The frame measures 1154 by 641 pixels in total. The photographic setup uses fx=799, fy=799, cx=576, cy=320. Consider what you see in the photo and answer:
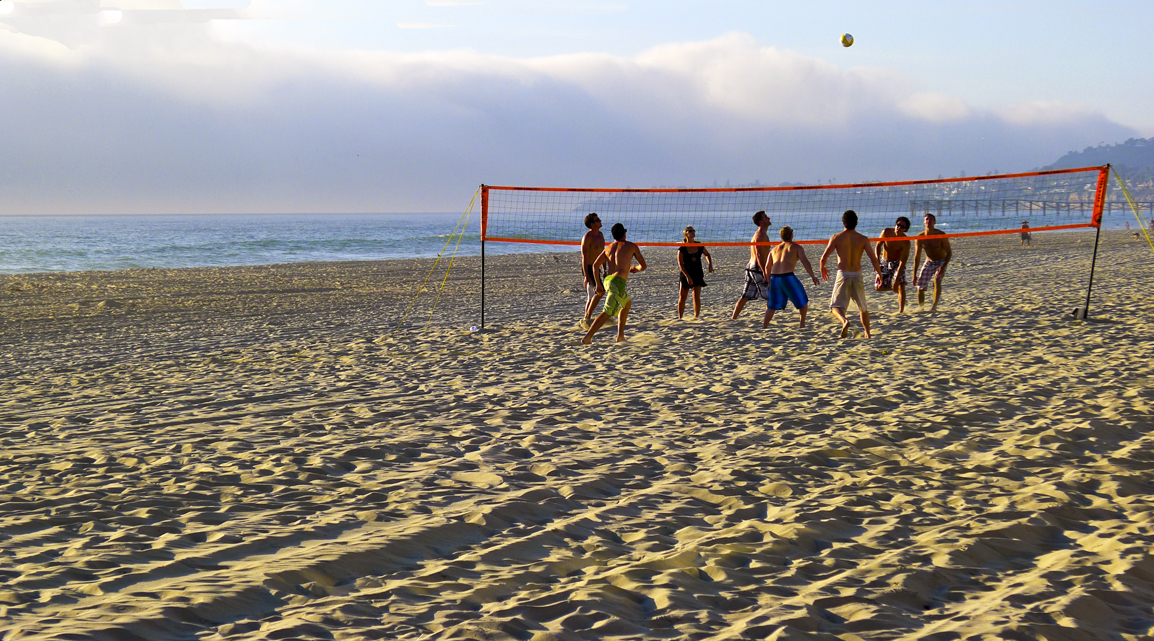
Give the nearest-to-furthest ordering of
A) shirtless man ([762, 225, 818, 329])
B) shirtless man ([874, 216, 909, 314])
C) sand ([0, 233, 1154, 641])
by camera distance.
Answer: sand ([0, 233, 1154, 641]) < shirtless man ([762, 225, 818, 329]) < shirtless man ([874, 216, 909, 314])

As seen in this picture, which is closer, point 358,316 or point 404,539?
point 404,539

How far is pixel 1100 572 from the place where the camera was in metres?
2.58

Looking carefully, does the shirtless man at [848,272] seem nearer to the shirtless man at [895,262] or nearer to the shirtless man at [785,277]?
the shirtless man at [785,277]

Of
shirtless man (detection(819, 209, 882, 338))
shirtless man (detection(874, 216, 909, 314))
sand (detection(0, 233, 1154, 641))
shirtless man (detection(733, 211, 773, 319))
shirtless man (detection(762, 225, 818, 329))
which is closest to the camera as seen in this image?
sand (detection(0, 233, 1154, 641))

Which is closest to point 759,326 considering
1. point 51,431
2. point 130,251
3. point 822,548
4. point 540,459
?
point 540,459

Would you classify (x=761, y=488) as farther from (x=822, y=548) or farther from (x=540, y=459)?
(x=540, y=459)

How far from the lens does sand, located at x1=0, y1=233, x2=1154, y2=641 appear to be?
2.35 m

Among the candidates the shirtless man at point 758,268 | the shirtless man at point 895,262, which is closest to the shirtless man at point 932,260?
the shirtless man at point 895,262

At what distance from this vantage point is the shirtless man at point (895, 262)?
28.5 feet

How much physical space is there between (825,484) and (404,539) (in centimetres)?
182

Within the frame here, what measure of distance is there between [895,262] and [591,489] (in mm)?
6465

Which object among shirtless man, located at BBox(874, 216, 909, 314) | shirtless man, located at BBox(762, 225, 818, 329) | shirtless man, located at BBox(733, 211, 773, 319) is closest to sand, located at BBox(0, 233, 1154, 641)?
shirtless man, located at BBox(762, 225, 818, 329)

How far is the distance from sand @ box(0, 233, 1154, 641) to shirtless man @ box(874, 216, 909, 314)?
1220 millimetres

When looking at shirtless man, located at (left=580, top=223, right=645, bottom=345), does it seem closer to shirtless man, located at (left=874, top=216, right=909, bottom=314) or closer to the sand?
the sand
